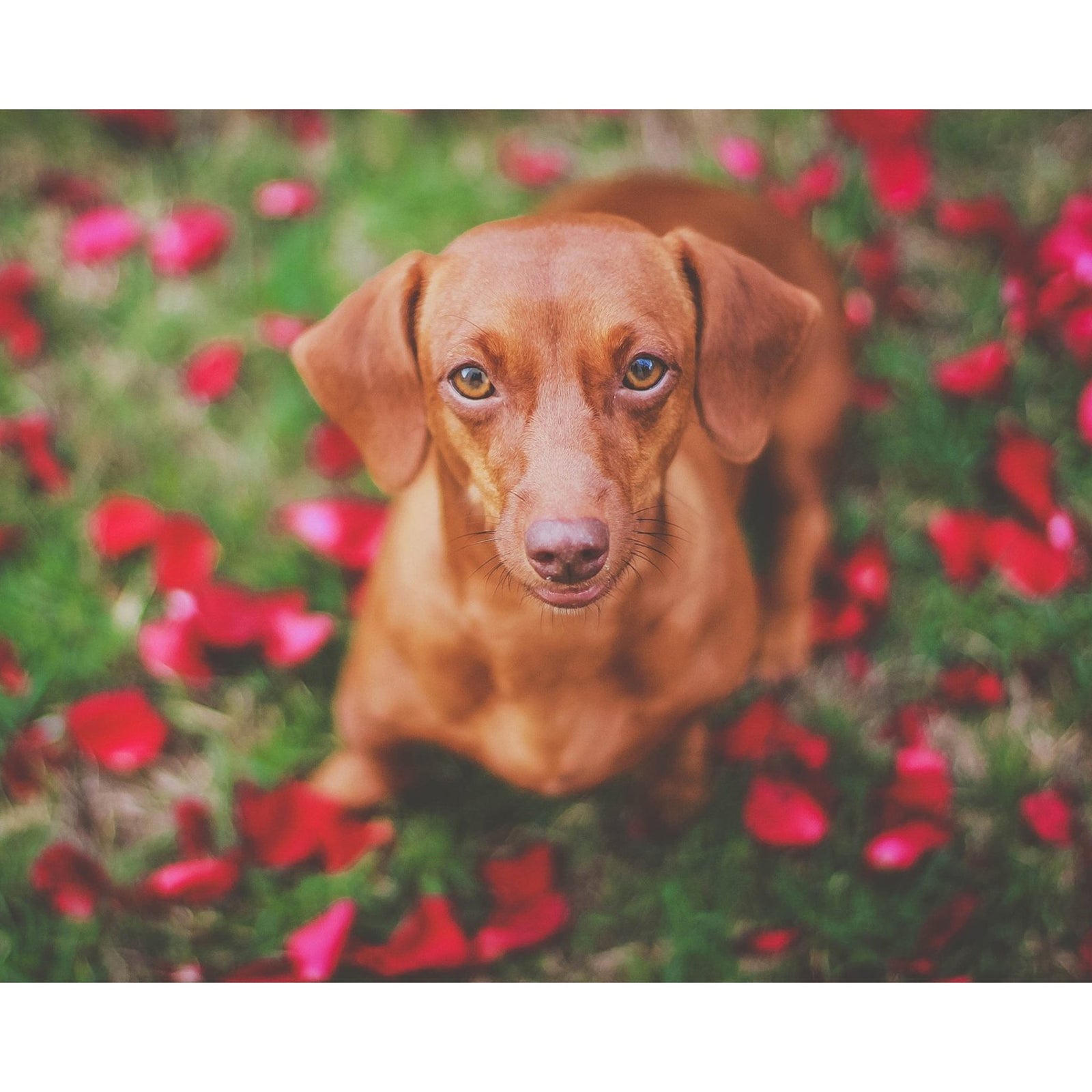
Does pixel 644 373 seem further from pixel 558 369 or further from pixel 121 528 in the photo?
pixel 121 528

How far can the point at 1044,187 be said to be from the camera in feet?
12.2

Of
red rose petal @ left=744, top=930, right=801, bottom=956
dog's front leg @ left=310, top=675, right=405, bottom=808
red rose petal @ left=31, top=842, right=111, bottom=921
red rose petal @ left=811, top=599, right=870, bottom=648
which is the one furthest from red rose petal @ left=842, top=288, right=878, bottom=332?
red rose petal @ left=31, top=842, right=111, bottom=921

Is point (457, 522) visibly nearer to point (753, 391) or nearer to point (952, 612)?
point (753, 391)

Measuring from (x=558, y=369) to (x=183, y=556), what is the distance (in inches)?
66.2

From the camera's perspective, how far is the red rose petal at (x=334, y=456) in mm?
3287

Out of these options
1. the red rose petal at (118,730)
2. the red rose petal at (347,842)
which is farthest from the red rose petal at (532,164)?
the red rose petal at (347,842)

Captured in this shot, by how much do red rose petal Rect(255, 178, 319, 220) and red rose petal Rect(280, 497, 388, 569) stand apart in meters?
1.22

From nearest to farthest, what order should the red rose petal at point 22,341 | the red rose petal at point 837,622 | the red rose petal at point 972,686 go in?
1. the red rose petal at point 972,686
2. the red rose petal at point 837,622
3. the red rose petal at point 22,341

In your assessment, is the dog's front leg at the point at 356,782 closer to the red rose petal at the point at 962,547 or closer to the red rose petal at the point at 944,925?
the red rose petal at the point at 944,925

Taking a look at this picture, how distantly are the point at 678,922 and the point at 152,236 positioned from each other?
2.90 metres

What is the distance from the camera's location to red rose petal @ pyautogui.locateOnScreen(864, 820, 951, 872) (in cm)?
272

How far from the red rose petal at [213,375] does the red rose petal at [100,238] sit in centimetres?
58

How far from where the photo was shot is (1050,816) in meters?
2.79

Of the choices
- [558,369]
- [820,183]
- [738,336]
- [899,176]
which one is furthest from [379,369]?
[899,176]
